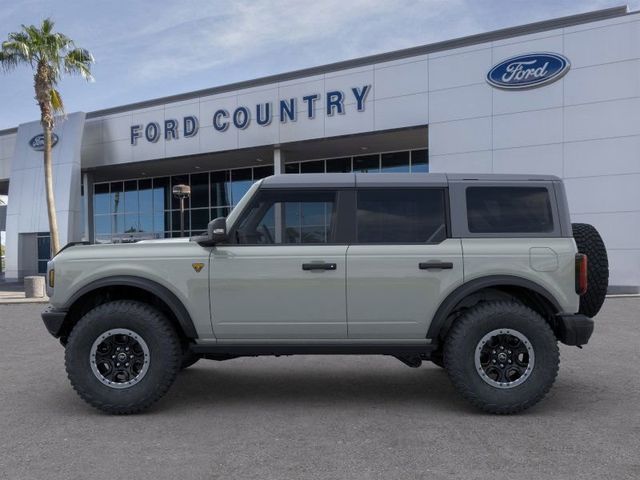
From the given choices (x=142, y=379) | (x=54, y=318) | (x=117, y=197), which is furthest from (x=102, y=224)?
(x=142, y=379)

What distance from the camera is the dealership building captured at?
53.0 feet

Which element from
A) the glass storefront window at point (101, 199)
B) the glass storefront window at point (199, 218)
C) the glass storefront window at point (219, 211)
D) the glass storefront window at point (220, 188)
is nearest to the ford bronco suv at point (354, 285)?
the glass storefront window at point (219, 211)

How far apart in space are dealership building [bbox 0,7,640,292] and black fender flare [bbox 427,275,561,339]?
13.4m

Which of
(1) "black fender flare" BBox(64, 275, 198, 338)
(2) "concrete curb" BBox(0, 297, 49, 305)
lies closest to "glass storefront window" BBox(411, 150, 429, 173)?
(2) "concrete curb" BBox(0, 297, 49, 305)

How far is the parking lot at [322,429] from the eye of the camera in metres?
3.41

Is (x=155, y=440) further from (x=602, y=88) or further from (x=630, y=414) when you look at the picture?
(x=602, y=88)

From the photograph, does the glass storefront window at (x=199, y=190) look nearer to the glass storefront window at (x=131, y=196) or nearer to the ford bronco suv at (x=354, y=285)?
the glass storefront window at (x=131, y=196)

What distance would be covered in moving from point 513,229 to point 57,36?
20.6 meters

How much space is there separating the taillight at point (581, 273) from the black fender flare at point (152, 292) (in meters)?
3.25

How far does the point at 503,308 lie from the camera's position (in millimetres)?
4492

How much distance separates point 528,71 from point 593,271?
14109 mm

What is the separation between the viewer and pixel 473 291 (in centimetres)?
450

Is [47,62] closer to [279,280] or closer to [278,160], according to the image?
→ [278,160]

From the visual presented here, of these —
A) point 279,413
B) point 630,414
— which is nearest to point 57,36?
point 279,413
